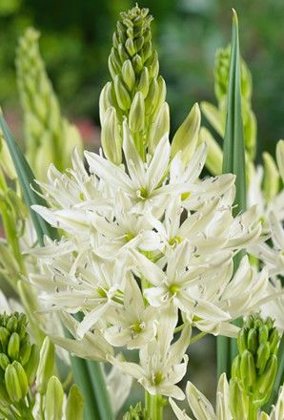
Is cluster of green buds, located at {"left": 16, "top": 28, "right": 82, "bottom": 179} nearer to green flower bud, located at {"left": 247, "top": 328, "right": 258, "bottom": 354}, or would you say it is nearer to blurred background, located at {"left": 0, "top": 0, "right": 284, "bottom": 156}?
green flower bud, located at {"left": 247, "top": 328, "right": 258, "bottom": 354}

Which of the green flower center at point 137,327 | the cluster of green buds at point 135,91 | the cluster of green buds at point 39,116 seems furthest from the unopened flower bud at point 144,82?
the cluster of green buds at point 39,116

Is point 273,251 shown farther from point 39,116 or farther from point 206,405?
point 39,116

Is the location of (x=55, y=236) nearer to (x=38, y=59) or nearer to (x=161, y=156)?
(x=161, y=156)

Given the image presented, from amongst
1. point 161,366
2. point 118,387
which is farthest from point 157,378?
point 118,387

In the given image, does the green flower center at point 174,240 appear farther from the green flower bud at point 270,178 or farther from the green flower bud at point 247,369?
the green flower bud at point 270,178

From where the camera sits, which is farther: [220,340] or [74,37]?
[74,37]

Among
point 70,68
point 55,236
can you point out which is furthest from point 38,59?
point 70,68

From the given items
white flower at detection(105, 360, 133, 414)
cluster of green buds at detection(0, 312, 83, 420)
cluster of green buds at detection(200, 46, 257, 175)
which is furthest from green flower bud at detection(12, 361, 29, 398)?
cluster of green buds at detection(200, 46, 257, 175)
